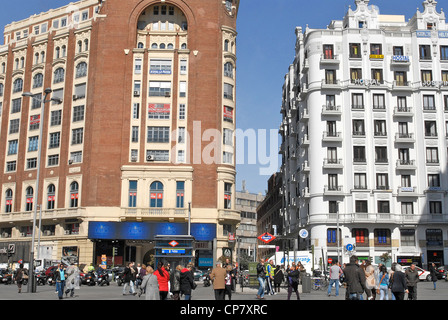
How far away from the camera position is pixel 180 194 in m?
59.5

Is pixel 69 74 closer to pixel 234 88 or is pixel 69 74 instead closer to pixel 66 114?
pixel 66 114

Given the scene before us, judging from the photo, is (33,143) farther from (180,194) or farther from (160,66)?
(180,194)

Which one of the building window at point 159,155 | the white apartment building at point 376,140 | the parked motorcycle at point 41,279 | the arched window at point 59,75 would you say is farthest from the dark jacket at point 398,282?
the arched window at point 59,75

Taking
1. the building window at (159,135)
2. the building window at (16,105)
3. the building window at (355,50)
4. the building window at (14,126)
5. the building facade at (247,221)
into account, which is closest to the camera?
the building window at (159,135)

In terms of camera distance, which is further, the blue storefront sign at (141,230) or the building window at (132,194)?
the building window at (132,194)

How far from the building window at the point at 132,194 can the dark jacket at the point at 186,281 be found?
136 feet

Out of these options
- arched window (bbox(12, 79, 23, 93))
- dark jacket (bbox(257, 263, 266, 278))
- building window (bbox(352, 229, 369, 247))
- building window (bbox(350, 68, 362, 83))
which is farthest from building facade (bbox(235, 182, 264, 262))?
dark jacket (bbox(257, 263, 266, 278))

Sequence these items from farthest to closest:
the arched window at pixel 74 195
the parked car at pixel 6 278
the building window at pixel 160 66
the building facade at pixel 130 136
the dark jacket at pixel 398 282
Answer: the building window at pixel 160 66
the arched window at pixel 74 195
the building facade at pixel 130 136
the parked car at pixel 6 278
the dark jacket at pixel 398 282

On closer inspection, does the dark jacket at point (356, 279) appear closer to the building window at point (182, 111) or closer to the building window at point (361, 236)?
the building window at point (182, 111)

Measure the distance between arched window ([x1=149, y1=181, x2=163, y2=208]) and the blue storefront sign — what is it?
211cm

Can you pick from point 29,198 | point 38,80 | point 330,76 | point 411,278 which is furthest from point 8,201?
point 411,278

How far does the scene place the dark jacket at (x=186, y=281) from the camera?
60.5 ft

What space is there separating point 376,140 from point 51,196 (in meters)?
38.8
